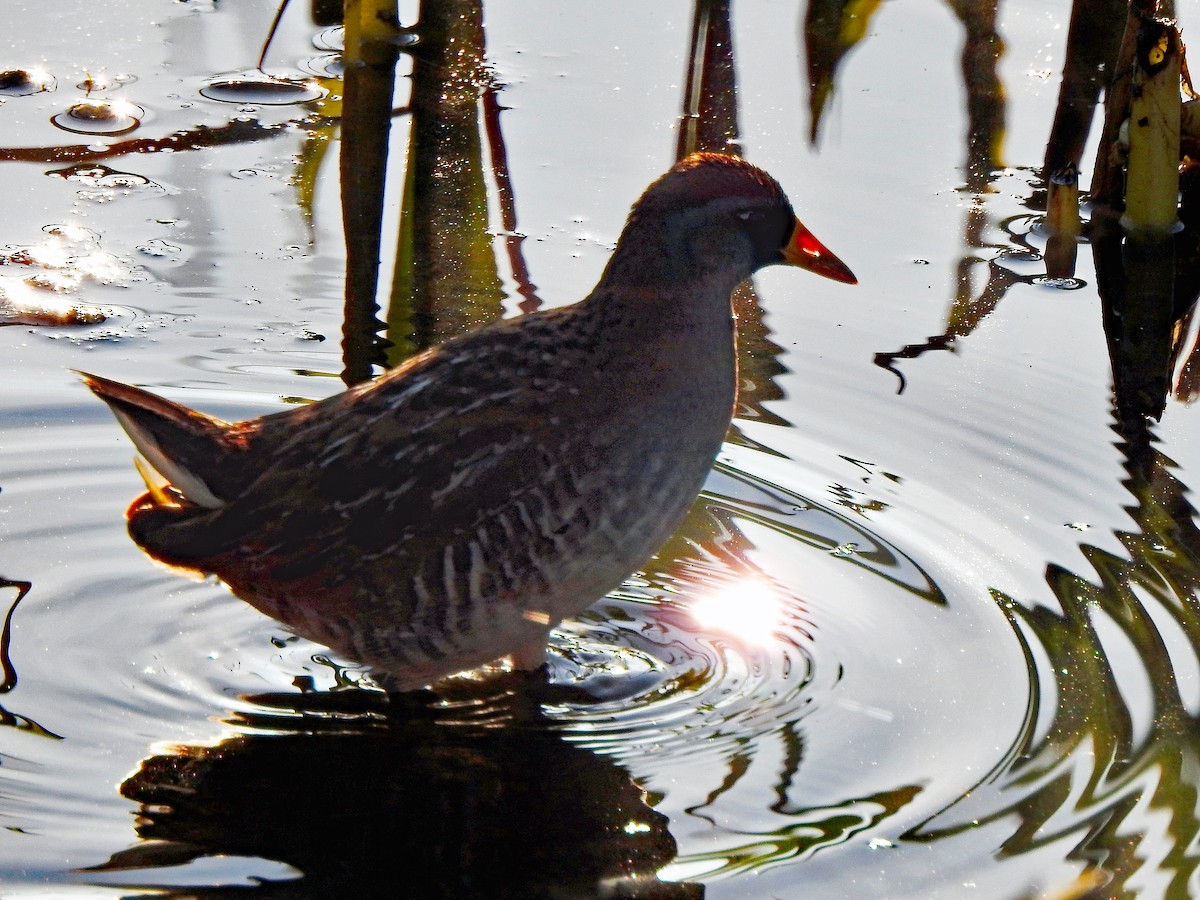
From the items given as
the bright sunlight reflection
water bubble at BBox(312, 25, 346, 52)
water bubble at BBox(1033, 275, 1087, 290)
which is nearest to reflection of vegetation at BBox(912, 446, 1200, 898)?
the bright sunlight reflection

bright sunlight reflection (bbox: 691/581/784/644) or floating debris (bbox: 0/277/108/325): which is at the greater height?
floating debris (bbox: 0/277/108/325)

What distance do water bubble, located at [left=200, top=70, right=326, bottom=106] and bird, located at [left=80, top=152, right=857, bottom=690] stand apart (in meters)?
2.72

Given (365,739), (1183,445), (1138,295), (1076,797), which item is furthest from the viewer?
(1138,295)

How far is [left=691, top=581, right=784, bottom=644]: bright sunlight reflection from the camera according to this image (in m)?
3.83

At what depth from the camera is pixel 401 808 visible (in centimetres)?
320

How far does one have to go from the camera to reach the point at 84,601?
149 inches

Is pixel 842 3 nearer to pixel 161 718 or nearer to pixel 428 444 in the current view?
pixel 428 444

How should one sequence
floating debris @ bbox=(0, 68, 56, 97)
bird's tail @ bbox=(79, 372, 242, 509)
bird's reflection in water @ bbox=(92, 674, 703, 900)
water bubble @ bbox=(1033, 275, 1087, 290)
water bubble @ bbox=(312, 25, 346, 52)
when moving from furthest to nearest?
1. water bubble @ bbox=(312, 25, 346, 52)
2. floating debris @ bbox=(0, 68, 56, 97)
3. water bubble @ bbox=(1033, 275, 1087, 290)
4. bird's tail @ bbox=(79, 372, 242, 509)
5. bird's reflection in water @ bbox=(92, 674, 703, 900)

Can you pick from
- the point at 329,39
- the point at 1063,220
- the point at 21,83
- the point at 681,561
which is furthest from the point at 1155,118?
the point at 21,83

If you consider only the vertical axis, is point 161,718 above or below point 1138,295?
below

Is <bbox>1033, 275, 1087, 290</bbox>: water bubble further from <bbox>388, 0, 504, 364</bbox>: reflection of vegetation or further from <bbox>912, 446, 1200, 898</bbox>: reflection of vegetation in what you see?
<bbox>388, 0, 504, 364</bbox>: reflection of vegetation

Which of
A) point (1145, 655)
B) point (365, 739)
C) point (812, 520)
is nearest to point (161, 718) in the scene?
point (365, 739)

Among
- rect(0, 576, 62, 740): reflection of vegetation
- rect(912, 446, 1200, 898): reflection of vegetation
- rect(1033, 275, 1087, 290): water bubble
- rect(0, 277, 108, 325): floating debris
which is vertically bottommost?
rect(912, 446, 1200, 898): reflection of vegetation

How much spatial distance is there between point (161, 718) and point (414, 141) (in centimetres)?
275
